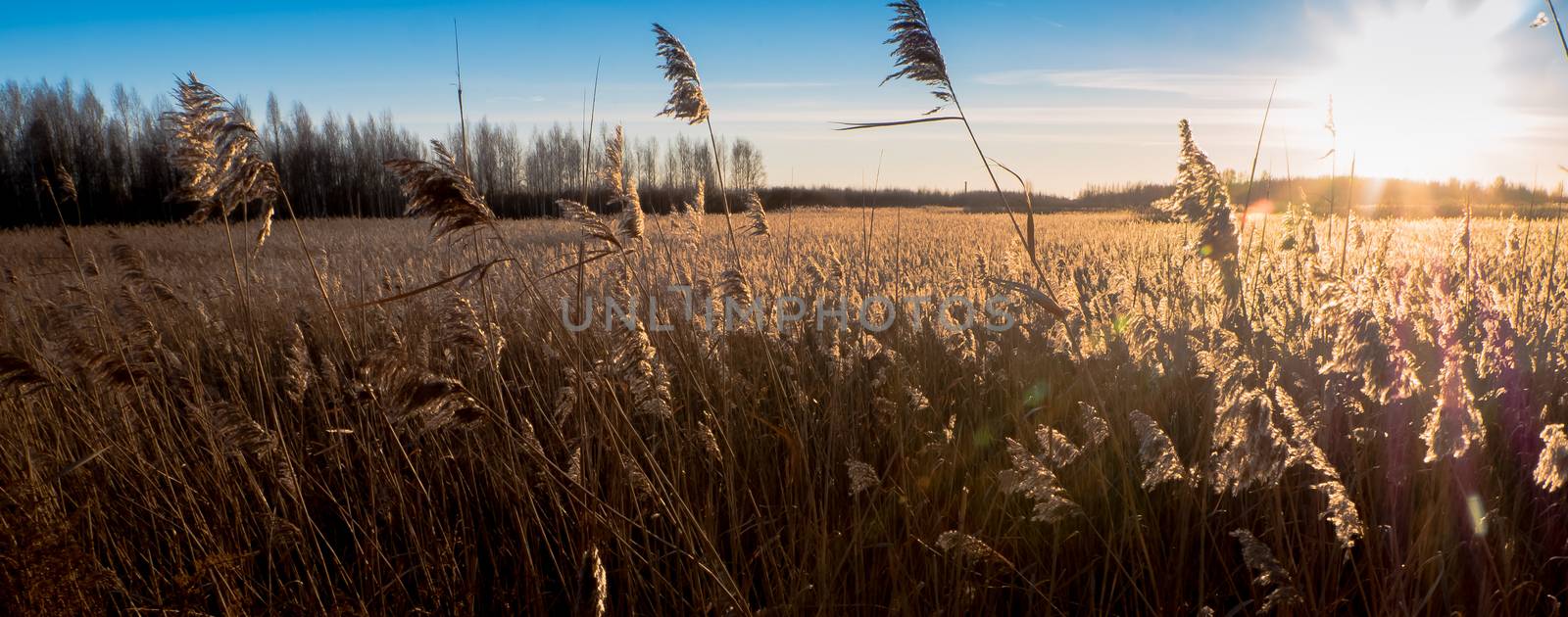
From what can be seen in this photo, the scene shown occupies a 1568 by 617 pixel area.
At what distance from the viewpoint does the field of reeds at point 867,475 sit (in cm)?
176

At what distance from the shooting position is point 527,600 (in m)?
2.29

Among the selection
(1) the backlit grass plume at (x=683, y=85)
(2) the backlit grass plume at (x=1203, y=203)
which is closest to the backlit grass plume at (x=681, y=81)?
(1) the backlit grass plume at (x=683, y=85)

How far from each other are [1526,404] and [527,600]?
4.17 metres

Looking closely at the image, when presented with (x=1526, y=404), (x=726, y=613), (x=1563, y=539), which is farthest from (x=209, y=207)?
(x=1526, y=404)

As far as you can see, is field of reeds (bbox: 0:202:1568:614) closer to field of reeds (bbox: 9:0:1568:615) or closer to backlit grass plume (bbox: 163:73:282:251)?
field of reeds (bbox: 9:0:1568:615)

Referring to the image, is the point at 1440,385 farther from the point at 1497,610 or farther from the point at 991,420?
the point at 991,420

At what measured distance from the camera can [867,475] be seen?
2.12m

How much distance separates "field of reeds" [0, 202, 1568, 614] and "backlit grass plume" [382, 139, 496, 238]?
26cm

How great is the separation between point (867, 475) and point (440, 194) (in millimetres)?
1326

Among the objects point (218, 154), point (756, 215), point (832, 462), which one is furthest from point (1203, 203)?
point (218, 154)

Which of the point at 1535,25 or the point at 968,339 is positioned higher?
the point at 1535,25

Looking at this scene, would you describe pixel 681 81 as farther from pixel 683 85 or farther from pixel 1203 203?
pixel 1203 203

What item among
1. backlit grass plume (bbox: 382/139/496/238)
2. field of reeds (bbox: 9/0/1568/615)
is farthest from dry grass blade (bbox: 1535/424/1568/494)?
backlit grass plume (bbox: 382/139/496/238)

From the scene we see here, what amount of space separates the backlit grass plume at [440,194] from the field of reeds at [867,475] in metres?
0.26
